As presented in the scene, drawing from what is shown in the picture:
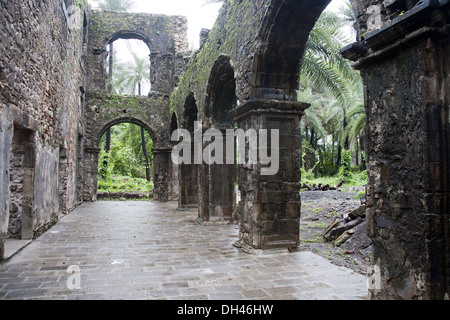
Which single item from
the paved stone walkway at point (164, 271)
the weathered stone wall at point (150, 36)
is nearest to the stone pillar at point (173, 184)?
the weathered stone wall at point (150, 36)

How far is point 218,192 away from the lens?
917 centimetres

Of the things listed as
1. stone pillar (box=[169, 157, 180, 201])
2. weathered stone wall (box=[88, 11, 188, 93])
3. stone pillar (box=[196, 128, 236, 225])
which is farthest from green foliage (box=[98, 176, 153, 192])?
stone pillar (box=[196, 128, 236, 225])

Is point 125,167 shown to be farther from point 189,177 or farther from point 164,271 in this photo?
point 164,271

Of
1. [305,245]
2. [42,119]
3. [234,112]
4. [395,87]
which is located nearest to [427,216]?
[395,87]

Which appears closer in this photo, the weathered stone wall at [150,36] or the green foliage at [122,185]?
the weathered stone wall at [150,36]

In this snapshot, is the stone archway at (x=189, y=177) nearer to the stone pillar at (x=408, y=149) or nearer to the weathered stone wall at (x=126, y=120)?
the weathered stone wall at (x=126, y=120)

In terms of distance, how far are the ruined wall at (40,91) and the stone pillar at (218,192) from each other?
11.8 feet

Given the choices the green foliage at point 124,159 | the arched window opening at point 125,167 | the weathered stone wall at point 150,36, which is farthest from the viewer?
the green foliage at point 124,159

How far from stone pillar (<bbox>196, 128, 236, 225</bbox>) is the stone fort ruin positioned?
0.03 metres

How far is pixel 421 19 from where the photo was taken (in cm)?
259

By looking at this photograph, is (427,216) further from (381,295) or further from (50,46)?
(50,46)

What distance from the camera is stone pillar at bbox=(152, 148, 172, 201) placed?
53.0ft

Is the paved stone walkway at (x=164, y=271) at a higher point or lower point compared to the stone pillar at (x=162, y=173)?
lower

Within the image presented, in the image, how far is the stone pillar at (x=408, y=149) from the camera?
2600 millimetres
